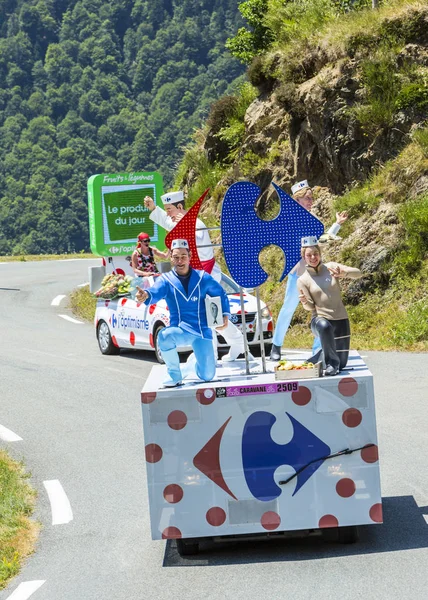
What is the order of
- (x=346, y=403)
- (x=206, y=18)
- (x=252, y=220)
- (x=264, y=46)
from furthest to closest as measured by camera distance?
(x=206, y=18)
(x=264, y=46)
(x=252, y=220)
(x=346, y=403)

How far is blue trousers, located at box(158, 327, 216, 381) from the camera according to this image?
8234 mm

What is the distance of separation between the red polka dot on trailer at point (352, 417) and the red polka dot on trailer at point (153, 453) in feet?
4.63

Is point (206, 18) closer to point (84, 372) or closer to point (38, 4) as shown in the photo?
point (38, 4)

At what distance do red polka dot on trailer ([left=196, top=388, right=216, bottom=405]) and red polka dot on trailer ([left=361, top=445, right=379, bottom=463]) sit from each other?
1217 mm

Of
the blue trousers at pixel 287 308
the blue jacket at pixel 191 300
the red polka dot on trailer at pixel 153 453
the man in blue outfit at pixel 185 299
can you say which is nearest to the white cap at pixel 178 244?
the man in blue outfit at pixel 185 299

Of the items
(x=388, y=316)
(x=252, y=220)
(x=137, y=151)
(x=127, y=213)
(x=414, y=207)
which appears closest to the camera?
(x=252, y=220)

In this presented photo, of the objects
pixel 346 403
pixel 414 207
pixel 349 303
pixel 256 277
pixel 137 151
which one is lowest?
pixel 137 151

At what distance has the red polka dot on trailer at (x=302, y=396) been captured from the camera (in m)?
7.85

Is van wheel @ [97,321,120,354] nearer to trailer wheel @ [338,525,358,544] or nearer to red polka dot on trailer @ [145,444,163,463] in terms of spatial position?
red polka dot on trailer @ [145,444,163,463]

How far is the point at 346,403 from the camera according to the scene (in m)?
7.83

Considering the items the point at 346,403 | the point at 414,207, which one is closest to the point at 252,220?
the point at 346,403

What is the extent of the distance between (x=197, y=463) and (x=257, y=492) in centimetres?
51

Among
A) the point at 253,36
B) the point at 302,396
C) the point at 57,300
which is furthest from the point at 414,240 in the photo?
the point at 253,36

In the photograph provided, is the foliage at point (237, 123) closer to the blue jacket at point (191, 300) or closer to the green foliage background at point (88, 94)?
the blue jacket at point (191, 300)
